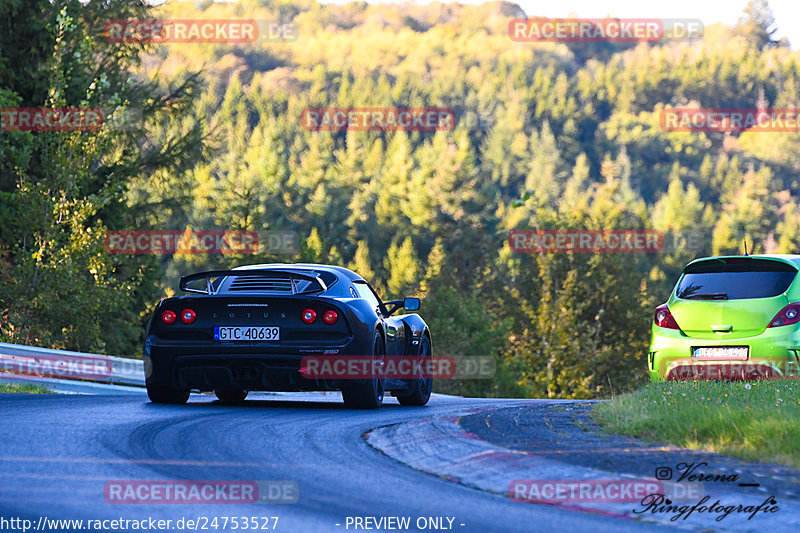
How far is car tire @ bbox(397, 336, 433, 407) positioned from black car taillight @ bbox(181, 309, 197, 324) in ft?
9.07

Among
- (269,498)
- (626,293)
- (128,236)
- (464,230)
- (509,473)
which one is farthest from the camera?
(464,230)

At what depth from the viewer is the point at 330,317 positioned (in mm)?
9977

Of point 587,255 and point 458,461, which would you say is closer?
point 458,461

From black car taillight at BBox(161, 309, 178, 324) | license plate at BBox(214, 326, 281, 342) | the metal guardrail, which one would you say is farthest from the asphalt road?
the metal guardrail

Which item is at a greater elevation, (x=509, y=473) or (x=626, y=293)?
(x=509, y=473)

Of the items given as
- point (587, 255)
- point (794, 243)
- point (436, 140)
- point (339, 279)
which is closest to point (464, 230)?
point (587, 255)

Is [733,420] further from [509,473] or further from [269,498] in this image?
[269,498]

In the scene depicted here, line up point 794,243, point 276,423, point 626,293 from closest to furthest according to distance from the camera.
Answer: point 276,423 < point 626,293 < point 794,243

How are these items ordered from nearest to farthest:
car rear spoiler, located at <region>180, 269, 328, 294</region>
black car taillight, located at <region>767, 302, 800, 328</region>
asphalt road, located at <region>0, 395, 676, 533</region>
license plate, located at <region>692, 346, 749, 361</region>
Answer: asphalt road, located at <region>0, 395, 676, 533</region>, car rear spoiler, located at <region>180, 269, 328, 294</region>, black car taillight, located at <region>767, 302, 800, 328</region>, license plate, located at <region>692, 346, 749, 361</region>

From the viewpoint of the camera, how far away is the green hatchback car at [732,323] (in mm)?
11969

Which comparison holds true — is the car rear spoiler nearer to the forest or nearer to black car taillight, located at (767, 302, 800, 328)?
black car taillight, located at (767, 302, 800, 328)

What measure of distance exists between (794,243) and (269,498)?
15063 centimetres

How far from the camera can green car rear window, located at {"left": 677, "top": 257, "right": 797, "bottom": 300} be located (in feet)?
40.3

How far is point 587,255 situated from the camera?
222 ft
